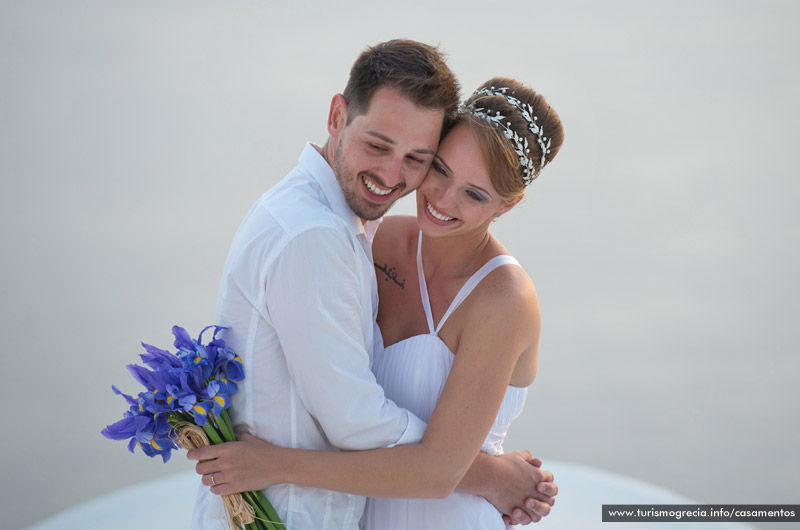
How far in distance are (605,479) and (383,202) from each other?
9.69 feet

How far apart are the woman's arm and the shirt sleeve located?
0.08m

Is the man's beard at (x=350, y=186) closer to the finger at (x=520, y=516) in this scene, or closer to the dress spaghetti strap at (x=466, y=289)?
the dress spaghetti strap at (x=466, y=289)

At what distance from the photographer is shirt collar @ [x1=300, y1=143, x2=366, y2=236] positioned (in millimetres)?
2160

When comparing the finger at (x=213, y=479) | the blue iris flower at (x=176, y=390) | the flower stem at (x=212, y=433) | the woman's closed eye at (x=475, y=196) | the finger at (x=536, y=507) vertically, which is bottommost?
the finger at (x=536, y=507)

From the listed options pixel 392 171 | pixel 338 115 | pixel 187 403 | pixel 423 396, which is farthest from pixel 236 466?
pixel 338 115

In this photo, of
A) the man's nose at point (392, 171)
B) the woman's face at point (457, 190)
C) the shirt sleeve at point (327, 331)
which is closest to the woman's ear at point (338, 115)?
the man's nose at point (392, 171)

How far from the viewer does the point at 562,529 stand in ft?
12.9

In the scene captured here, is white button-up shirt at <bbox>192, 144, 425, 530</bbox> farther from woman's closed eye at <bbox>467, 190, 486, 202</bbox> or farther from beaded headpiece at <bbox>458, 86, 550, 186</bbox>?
beaded headpiece at <bbox>458, 86, 550, 186</bbox>

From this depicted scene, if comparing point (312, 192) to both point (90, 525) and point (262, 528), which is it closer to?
point (262, 528)

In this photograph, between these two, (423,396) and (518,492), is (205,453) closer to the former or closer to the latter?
(423,396)

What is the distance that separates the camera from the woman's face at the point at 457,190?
2.34 m

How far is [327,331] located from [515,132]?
0.85 meters

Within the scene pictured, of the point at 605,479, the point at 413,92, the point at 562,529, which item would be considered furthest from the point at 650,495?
the point at 413,92

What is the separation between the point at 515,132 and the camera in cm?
237
